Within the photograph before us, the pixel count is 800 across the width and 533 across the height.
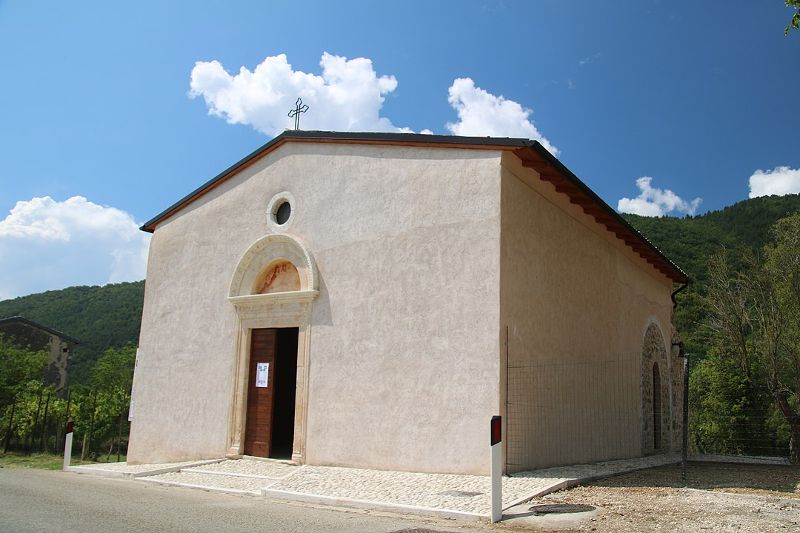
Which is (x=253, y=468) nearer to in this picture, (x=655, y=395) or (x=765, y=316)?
(x=655, y=395)

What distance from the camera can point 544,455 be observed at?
34.2 feet

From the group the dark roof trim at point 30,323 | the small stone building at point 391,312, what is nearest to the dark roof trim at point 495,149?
the small stone building at point 391,312

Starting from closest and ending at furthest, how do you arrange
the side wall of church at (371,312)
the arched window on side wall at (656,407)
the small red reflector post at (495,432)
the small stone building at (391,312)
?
Answer: the small red reflector post at (495,432) < the side wall of church at (371,312) < the small stone building at (391,312) < the arched window on side wall at (656,407)

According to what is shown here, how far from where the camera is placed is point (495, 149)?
10148mm

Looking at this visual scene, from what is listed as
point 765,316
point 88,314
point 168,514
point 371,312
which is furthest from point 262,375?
point 88,314

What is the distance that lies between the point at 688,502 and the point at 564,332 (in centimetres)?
489

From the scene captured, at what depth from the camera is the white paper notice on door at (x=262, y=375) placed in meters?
12.5

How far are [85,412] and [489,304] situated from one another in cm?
2111

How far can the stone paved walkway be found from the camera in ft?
24.5

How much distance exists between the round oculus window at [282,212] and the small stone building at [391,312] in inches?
4.0

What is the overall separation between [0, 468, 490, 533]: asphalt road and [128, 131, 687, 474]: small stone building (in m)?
2.82

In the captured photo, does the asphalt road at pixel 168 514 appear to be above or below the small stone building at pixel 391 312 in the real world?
below

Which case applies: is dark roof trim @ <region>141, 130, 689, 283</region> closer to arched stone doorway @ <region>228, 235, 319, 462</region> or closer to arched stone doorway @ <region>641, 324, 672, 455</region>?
arched stone doorway @ <region>228, 235, 319, 462</region>

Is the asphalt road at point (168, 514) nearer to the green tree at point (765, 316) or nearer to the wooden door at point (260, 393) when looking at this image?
the wooden door at point (260, 393)
